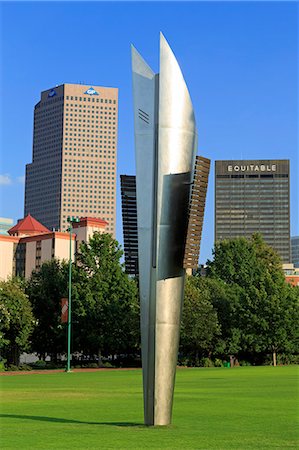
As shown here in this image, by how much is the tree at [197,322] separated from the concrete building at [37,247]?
180 ft

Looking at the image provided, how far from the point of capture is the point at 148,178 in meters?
17.0

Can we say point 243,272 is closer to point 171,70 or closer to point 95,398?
point 95,398

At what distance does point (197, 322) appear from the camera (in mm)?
67312

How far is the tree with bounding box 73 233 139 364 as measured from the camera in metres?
66.4

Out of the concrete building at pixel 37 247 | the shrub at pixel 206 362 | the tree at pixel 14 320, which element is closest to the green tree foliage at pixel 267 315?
the shrub at pixel 206 362

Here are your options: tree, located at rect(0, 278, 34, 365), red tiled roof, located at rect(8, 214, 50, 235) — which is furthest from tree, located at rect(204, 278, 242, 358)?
red tiled roof, located at rect(8, 214, 50, 235)

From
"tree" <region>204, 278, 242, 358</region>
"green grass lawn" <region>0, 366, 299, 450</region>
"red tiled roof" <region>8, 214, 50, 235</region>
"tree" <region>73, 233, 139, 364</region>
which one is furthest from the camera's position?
"red tiled roof" <region>8, 214, 50, 235</region>

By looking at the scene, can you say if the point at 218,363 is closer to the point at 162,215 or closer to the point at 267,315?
the point at 267,315

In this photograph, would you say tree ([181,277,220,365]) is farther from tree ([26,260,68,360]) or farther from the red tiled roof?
the red tiled roof

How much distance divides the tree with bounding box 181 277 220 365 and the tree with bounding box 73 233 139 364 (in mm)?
4782

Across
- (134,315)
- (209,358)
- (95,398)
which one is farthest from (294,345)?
(95,398)

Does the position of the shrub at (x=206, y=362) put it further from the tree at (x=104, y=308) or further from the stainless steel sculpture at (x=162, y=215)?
the stainless steel sculpture at (x=162, y=215)

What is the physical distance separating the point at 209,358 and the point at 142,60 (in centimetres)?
5834

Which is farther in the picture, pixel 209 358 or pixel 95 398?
pixel 209 358
